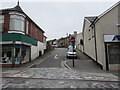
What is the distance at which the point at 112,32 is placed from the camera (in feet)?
35.7

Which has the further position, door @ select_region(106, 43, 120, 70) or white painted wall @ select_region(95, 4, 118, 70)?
white painted wall @ select_region(95, 4, 118, 70)

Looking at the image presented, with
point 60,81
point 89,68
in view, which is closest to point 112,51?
point 89,68

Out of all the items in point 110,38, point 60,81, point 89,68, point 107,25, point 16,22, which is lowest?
point 60,81

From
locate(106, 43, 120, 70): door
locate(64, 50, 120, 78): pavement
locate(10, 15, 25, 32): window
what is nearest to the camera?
locate(64, 50, 120, 78): pavement

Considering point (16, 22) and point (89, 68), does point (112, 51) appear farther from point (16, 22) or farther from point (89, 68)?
point (16, 22)

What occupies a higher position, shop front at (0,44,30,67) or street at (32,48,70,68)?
shop front at (0,44,30,67)

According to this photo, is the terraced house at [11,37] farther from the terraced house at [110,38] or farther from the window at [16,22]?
the terraced house at [110,38]

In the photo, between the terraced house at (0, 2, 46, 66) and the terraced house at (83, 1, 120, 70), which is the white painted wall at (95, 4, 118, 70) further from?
the terraced house at (0, 2, 46, 66)

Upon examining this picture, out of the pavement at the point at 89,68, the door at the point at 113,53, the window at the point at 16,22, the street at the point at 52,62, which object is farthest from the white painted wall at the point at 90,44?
the window at the point at 16,22

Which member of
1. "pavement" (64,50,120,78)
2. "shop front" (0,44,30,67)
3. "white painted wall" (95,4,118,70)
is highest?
"white painted wall" (95,4,118,70)

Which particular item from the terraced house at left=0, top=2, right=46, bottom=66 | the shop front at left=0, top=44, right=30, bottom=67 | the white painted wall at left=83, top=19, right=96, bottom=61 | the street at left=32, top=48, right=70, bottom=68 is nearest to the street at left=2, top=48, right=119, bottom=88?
the street at left=32, top=48, right=70, bottom=68

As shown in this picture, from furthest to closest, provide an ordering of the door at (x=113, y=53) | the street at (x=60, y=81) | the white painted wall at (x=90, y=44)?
the white painted wall at (x=90, y=44), the door at (x=113, y=53), the street at (x=60, y=81)

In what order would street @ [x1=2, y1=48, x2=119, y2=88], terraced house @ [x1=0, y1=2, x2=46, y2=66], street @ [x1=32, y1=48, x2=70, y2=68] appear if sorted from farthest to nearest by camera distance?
1. street @ [x1=32, y1=48, x2=70, y2=68]
2. terraced house @ [x1=0, y1=2, x2=46, y2=66]
3. street @ [x1=2, y1=48, x2=119, y2=88]

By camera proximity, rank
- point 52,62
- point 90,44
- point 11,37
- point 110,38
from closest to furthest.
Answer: point 110,38
point 11,37
point 52,62
point 90,44
